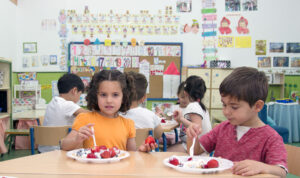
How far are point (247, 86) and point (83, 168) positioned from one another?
80 cm

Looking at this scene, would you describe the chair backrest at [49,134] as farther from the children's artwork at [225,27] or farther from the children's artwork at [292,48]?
the children's artwork at [292,48]

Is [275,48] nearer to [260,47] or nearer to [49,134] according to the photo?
[260,47]

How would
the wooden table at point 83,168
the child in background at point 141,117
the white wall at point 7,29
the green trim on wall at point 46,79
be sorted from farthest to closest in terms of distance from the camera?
the green trim on wall at point 46,79, the white wall at point 7,29, the child in background at point 141,117, the wooden table at point 83,168

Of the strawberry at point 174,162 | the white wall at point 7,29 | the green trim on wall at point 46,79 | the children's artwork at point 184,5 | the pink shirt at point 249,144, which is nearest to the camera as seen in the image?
the strawberry at point 174,162

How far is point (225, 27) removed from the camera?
5.92 meters

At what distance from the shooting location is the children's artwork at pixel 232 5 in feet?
19.5

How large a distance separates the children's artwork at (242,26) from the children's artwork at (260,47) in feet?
1.02

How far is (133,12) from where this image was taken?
5.90m

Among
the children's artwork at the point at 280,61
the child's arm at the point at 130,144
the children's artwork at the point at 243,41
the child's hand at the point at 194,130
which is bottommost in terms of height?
the child's arm at the point at 130,144

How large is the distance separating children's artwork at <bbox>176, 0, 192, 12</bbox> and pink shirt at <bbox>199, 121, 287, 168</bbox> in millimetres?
4701

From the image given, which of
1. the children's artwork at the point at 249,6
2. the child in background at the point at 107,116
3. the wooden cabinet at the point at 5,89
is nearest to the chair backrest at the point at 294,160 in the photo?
the child in background at the point at 107,116

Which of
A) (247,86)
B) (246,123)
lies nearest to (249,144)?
(246,123)

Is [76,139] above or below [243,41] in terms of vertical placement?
below

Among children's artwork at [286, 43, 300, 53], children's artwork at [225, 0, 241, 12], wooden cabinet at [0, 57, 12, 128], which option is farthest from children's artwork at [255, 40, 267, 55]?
wooden cabinet at [0, 57, 12, 128]
